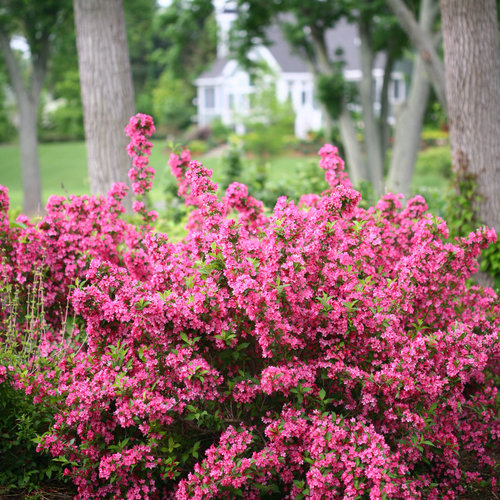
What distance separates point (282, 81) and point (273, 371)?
128ft

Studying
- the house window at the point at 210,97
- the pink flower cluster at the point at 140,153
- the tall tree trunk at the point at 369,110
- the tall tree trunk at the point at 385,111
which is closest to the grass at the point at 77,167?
the tall tree trunk at the point at 385,111

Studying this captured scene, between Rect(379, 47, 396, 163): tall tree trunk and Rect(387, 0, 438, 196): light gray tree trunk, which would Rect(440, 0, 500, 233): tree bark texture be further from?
Rect(379, 47, 396, 163): tall tree trunk

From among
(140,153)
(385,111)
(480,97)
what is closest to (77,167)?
(385,111)

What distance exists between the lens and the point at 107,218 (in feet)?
14.6

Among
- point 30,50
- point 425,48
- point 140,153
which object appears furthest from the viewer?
point 30,50

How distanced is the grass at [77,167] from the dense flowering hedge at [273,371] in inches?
557

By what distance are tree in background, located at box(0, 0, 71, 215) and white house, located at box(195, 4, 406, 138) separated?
2064 centimetres

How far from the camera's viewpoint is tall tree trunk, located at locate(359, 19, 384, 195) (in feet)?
41.4

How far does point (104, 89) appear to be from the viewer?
6.90 meters

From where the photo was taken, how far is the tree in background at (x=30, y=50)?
15773 mm

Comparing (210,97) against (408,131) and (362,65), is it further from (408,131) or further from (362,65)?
(408,131)

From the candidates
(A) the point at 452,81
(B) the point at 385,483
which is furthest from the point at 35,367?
(A) the point at 452,81

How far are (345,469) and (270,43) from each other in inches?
466

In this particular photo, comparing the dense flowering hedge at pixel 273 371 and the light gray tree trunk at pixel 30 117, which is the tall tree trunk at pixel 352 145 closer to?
the light gray tree trunk at pixel 30 117
